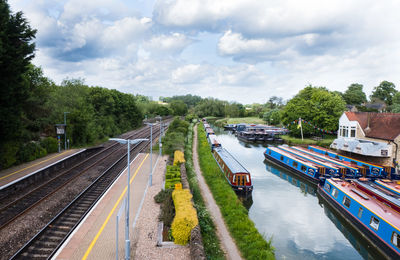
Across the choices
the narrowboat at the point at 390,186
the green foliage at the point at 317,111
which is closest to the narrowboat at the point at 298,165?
the narrowboat at the point at 390,186

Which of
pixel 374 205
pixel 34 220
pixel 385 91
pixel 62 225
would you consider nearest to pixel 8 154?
pixel 34 220

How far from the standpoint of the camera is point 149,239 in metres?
13.1

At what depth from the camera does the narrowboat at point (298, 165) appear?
93.6 feet

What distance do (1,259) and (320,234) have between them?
752 inches

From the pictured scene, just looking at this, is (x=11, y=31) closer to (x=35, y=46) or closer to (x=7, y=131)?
(x=35, y=46)

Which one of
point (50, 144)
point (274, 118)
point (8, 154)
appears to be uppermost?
point (274, 118)

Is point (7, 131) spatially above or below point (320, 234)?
above

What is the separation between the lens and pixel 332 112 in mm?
55531

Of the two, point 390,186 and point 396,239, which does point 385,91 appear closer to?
point 390,186

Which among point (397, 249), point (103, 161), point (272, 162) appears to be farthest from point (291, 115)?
point (397, 249)

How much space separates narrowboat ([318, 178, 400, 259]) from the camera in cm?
1506

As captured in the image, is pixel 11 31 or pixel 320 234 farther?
Answer: pixel 11 31

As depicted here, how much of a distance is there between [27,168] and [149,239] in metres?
18.7

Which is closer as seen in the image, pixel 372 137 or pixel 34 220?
pixel 34 220
